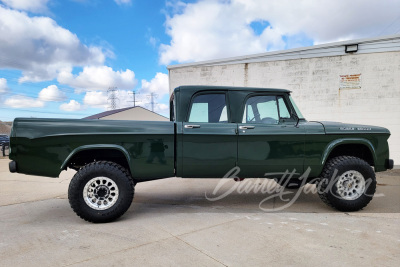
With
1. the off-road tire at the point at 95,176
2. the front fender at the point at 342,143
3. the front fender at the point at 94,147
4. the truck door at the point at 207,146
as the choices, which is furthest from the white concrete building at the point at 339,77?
the off-road tire at the point at 95,176

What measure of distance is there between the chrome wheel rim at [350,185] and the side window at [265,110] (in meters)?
1.21

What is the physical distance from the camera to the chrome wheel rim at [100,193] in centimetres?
334

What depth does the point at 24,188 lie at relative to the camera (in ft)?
18.4

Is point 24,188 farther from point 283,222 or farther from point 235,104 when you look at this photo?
point 283,222

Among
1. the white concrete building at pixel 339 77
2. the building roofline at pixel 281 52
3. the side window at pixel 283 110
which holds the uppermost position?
the building roofline at pixel 281 52

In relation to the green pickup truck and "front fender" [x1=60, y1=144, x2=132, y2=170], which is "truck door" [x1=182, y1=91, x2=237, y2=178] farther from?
"front fender" [x1=60, y1=144, x2=132, y2=170]

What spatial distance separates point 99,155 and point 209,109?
169 centimetres

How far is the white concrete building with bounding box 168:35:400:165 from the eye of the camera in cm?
782

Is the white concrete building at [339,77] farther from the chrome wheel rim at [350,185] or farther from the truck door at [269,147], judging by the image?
the truck door at [269,147]

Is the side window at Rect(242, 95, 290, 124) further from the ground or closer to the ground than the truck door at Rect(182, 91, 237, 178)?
further from the ground

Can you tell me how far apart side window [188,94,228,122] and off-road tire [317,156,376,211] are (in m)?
1.69

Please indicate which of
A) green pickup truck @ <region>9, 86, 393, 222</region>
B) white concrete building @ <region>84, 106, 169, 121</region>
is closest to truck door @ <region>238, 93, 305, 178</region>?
green pickup truck @ <region>9, 86, 393, 222</region>

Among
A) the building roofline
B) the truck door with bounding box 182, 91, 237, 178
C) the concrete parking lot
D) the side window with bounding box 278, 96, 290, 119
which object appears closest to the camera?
the concrete parking lot

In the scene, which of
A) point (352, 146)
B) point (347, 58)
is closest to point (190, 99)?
point (352, 146)
